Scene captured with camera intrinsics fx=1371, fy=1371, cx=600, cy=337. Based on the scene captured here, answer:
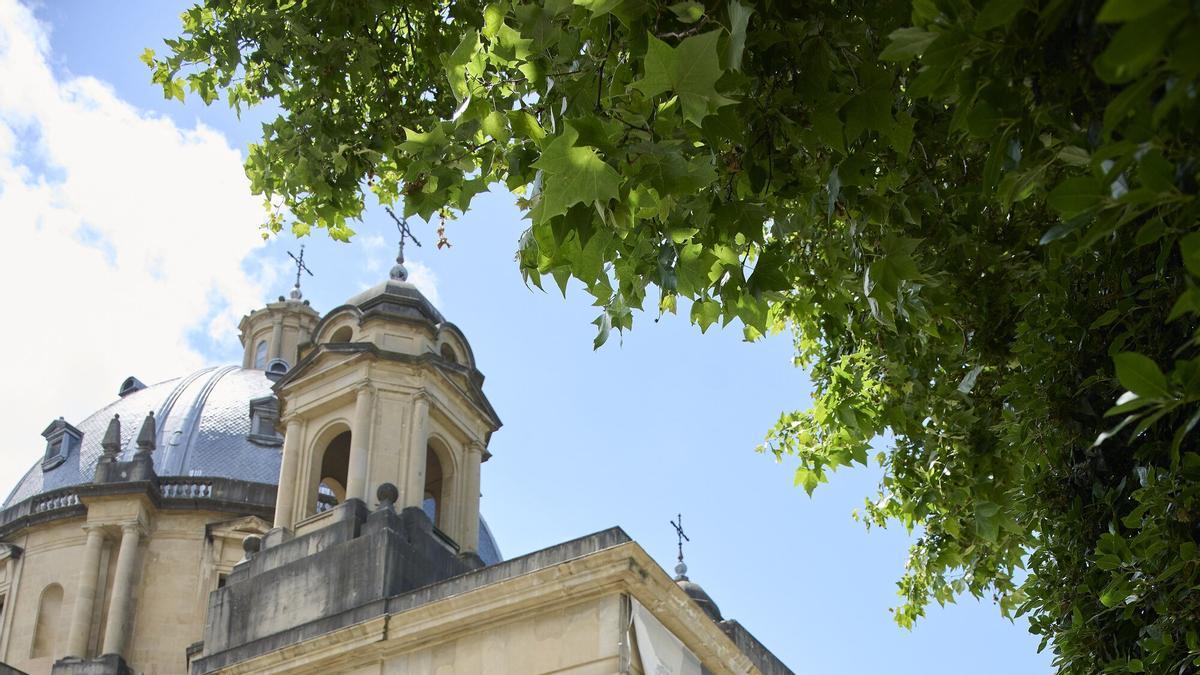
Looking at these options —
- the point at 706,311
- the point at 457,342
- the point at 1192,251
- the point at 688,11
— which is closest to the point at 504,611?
the point at 457,342

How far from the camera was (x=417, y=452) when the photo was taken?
63.0 feet

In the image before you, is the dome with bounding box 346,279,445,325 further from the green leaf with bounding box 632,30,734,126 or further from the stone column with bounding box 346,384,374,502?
the green leaf with bounding box 632,30,734,126

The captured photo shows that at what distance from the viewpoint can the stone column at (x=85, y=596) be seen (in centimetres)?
3034

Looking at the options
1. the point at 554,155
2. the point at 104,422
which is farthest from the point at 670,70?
the point at 104,422

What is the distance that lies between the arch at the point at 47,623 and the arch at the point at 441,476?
14.8 meters

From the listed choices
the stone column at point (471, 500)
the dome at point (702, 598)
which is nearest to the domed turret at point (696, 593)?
the dome at point (702, 598)

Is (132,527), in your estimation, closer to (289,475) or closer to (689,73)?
(289,475)

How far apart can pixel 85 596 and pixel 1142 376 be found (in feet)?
103

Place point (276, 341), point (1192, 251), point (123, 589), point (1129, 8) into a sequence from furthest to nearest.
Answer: point (276, 341), point (123, 589), point (1192, 251), point (1129, 8)

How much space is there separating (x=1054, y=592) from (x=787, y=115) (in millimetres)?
1902

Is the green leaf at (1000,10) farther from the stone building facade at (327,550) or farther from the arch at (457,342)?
the arch at (457,342)

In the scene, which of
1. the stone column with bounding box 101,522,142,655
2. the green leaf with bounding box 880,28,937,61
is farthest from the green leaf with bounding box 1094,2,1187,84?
the stone column with bounding box 101,522,142,655

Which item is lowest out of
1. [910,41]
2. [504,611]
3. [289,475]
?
[910,41]

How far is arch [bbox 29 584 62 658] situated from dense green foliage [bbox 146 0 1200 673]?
2721 cm
